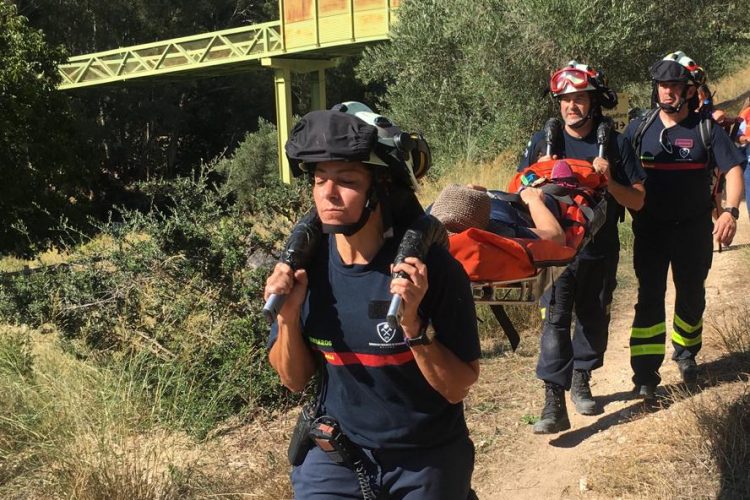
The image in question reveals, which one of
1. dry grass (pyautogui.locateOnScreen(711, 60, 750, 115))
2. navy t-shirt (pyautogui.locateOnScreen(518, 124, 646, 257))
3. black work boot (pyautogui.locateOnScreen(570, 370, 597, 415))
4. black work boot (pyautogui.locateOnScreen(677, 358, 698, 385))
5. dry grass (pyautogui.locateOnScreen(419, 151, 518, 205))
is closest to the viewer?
navy t-shirt (pyautogui.locateOnScreen(518, 124, 646, 257))

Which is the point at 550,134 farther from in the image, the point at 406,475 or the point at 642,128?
the point at 406,475

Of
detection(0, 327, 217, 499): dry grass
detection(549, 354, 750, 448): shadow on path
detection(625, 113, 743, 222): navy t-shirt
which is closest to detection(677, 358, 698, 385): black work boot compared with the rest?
detection(549, 354, 750, 448): shadow on path

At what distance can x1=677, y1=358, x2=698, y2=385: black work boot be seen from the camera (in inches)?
209

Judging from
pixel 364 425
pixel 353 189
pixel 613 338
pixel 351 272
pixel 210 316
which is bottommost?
pixel 613 338

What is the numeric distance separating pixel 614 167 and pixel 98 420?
3151 millimetres

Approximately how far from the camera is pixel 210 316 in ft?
19.9

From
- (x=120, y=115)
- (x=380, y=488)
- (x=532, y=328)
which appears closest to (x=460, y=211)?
(x=380, y=488)

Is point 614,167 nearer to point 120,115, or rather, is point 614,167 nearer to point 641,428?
point 641,428

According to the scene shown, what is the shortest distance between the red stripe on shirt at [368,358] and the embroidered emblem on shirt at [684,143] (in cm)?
339

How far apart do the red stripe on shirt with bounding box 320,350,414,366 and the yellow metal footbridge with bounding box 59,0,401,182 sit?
666 inches

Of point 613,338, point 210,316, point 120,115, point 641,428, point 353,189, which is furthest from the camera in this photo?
point 120,115

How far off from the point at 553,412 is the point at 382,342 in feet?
9.09

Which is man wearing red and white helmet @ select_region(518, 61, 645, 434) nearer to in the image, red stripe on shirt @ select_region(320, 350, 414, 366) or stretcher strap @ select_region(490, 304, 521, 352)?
stretcher strap @ select_region(490, 304, 521, 352)

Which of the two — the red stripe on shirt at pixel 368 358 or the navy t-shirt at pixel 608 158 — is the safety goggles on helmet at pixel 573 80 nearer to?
the navy t-shirt at pixel 608 158
